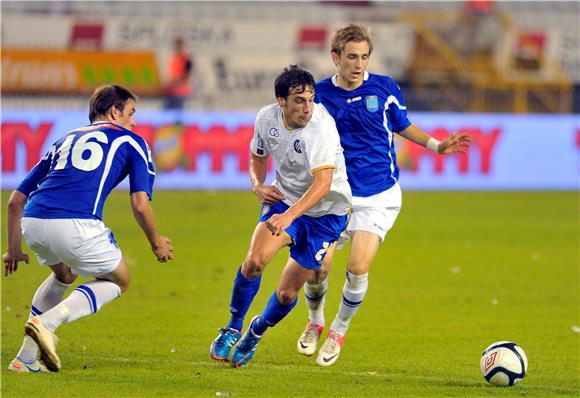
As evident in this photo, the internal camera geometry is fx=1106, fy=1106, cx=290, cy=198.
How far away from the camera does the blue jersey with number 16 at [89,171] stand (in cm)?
691

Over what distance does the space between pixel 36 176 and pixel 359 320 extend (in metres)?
3.82

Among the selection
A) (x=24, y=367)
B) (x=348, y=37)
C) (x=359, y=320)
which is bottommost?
(x=359, y=320)

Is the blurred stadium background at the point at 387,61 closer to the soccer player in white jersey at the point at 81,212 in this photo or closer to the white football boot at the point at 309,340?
the white football boot at the point at 309,340

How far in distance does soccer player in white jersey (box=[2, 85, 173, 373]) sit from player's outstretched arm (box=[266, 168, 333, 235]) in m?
0.68

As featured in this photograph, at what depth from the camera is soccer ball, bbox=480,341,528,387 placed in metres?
7.18

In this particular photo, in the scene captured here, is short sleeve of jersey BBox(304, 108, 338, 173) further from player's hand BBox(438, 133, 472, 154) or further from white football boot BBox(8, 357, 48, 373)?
white football boot BBox(8, 357, 48, 373)

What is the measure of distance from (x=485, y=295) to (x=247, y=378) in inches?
189

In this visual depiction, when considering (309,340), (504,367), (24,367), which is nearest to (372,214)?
(309,340)

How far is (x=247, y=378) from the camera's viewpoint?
716cm

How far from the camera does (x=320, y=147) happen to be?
738cm

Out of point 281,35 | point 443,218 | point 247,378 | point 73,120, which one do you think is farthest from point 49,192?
point 281,35

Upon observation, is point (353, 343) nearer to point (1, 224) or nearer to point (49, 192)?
point (49, 192)

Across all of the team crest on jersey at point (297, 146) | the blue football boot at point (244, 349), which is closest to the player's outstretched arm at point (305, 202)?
the team crest on jersey at point (297, 146)

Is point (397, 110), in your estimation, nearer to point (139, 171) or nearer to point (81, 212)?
point (139, 171)
